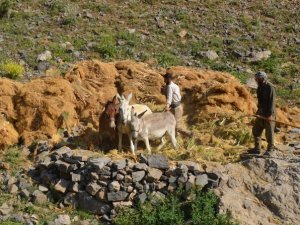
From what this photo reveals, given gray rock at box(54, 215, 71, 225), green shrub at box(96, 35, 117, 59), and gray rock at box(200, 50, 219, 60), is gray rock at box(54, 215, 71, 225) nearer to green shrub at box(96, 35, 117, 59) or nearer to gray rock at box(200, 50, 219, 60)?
green shrub at box(96, 35, 117, 59)

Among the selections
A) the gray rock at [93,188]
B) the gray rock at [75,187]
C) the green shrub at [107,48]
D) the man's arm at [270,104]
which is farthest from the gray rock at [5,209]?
the green shrub at [107,48]

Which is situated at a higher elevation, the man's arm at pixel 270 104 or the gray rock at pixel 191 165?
the man's arm at pixel 270 104

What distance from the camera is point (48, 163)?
43.6 feet

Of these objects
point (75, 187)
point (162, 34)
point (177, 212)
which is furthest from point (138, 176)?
point (162, 34)

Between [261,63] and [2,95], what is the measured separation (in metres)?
9.20

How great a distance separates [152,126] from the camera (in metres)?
13.5

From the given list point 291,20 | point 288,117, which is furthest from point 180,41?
point 288,117

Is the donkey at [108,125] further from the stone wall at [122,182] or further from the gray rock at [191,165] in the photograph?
the gray rock at [191,165]

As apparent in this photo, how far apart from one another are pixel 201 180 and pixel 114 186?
1841 millimetres

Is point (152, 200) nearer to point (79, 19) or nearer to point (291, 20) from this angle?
point (79, 19)

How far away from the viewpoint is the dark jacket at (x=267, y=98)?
12.6 meters

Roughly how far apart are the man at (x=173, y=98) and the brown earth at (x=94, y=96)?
1.05m

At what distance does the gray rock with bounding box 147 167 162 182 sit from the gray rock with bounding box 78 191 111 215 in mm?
1082

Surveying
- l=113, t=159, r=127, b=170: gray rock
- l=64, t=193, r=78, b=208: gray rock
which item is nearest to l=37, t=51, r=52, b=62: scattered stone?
l=64, t=193, r=78, b=208: gray rock
